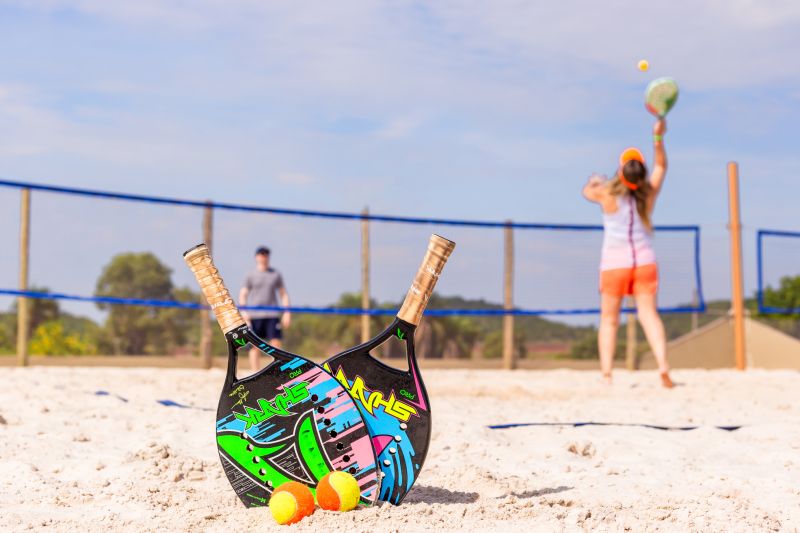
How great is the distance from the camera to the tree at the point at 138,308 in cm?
845

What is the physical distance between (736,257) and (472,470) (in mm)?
5717

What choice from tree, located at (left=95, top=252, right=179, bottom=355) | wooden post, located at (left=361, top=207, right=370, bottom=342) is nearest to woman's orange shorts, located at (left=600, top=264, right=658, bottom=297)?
wooden post, located at (left=361, top=207, right=370, bottom=342)

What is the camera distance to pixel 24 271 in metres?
7.10

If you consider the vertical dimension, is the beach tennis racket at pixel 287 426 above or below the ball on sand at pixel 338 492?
above

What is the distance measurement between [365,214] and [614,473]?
17.6 feet

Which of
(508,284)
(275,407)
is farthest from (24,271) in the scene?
(275,407)

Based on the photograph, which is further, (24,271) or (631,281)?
(24,271)

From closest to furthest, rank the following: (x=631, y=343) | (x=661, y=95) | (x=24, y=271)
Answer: (x=661, y=95) → (x=24, y=271) → (x=631, y=343)

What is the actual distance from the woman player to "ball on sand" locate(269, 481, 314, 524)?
3664 mm

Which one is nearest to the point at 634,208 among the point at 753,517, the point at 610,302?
the point at 610,302

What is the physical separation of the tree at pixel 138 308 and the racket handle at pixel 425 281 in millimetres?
6397

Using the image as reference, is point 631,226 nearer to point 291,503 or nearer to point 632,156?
point 632,156

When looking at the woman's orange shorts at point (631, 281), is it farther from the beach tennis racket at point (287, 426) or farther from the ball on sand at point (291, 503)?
the ball on sand at point (291, 503)

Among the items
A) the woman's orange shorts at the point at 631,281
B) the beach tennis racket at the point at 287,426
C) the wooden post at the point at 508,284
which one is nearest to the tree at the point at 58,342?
the wooden post at the point at 508,284
